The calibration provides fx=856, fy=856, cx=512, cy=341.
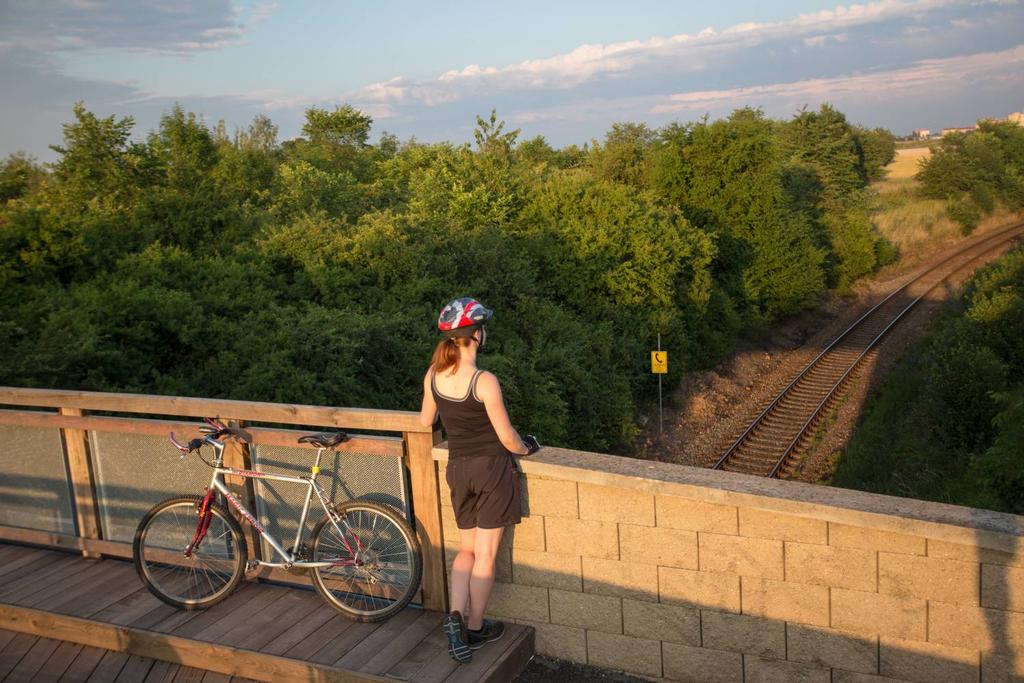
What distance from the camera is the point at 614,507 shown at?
185 inches

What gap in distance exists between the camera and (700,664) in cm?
463

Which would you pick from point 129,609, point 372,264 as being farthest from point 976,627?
point 372,264

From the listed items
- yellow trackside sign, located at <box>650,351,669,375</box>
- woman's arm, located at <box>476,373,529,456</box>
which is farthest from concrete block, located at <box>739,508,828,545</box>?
yellow trackside sign, located at <box>650,351,669,375</box>

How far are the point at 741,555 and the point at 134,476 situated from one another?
4.06 m

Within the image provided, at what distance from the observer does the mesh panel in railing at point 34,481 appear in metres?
6.12

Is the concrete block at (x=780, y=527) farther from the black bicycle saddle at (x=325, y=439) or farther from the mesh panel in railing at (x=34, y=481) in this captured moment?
the mesh panel in railing at (x=34, y=481)

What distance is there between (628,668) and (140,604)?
10.1 ft

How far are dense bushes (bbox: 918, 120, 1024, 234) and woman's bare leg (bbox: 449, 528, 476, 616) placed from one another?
5972 centimetres

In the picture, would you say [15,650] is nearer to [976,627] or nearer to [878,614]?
[878,614]

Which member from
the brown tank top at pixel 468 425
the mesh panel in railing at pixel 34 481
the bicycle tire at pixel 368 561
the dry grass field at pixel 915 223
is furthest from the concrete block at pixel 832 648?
the dry grass field at pixel 915 223

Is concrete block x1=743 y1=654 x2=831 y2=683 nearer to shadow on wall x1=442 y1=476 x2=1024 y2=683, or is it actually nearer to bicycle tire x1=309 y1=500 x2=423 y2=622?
shadow on wall x1=442 y1=476 x2=1024 y2=683

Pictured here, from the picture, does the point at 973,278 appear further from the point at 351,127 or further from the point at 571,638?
the point at 571,638

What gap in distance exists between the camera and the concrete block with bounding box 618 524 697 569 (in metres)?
4.56

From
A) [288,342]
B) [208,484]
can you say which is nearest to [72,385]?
[288,342]
